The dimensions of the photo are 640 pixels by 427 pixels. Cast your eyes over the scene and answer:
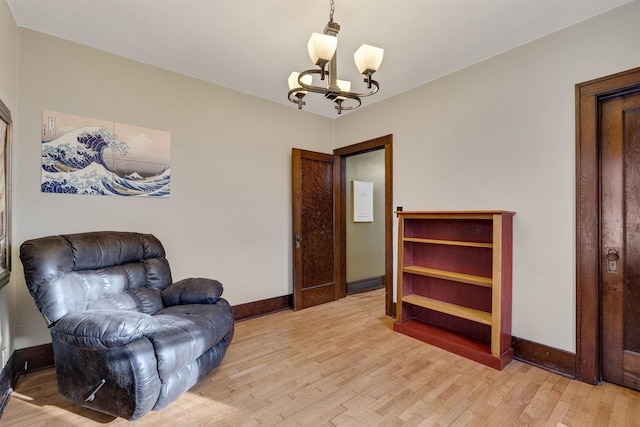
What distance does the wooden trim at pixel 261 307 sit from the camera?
3461mm

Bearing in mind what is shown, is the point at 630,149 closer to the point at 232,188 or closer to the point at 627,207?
the point at 627,207

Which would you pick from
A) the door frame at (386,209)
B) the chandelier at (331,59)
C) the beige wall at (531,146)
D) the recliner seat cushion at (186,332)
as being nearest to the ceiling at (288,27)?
the beige wall at (531,146)

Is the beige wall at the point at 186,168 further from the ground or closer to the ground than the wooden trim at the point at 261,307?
further from the ground

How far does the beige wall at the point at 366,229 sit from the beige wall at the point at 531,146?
1.72 meters

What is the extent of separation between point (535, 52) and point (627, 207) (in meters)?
1.42

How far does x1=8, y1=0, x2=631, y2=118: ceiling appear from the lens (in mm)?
2092

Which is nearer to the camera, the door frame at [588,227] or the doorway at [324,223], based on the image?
the door frame at [588,227]

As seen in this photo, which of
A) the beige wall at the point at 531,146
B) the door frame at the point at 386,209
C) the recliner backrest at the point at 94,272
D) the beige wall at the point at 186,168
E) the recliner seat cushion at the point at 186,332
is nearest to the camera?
the recliner seat cushion at the point at 186,332

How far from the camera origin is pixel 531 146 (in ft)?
8.14

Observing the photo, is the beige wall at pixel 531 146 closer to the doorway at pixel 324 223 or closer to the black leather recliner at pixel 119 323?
the doorway at pixel 324 223

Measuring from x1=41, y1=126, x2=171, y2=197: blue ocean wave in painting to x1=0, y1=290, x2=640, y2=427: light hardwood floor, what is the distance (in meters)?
1.53

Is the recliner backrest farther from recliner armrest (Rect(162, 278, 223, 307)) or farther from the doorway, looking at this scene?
the doorway

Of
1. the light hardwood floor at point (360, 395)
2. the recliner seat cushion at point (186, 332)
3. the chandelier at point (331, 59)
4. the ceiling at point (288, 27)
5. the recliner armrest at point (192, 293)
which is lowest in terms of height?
the light hardwood floor at point (360, 395)

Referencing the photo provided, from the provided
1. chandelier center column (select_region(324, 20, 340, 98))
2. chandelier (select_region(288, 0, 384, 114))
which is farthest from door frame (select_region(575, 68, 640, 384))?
chandelier center column (select_region(324, 20, 340, 98))
